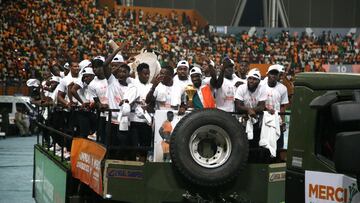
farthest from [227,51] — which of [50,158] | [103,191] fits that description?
[103,191]

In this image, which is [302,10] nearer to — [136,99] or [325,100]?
[136,99]

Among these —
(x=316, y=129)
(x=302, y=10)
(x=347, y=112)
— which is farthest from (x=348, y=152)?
(x=302, y=10)

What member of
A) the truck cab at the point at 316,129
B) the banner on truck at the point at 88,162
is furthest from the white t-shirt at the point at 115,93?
the truck cab at the point at 316,129

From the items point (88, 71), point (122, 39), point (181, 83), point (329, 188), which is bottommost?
point (329, 188)

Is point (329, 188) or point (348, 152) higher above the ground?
point (348, 152)

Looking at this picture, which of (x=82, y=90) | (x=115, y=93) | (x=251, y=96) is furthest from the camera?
(x=82, y=90)

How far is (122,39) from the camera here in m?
39.5

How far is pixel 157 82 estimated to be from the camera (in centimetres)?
917

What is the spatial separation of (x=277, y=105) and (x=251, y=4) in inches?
1896

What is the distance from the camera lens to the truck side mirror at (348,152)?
3.95 m

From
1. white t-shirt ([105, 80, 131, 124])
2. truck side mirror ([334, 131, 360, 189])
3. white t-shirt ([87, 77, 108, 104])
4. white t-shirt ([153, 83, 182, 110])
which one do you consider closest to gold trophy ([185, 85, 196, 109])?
white t-shirt ([153, 83, 182, 110])

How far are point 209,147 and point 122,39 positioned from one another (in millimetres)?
32744

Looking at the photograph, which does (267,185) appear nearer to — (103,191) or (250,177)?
(250,177)

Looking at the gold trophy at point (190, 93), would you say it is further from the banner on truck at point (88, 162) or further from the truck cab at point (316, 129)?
the truck cab at point (316, 129)
